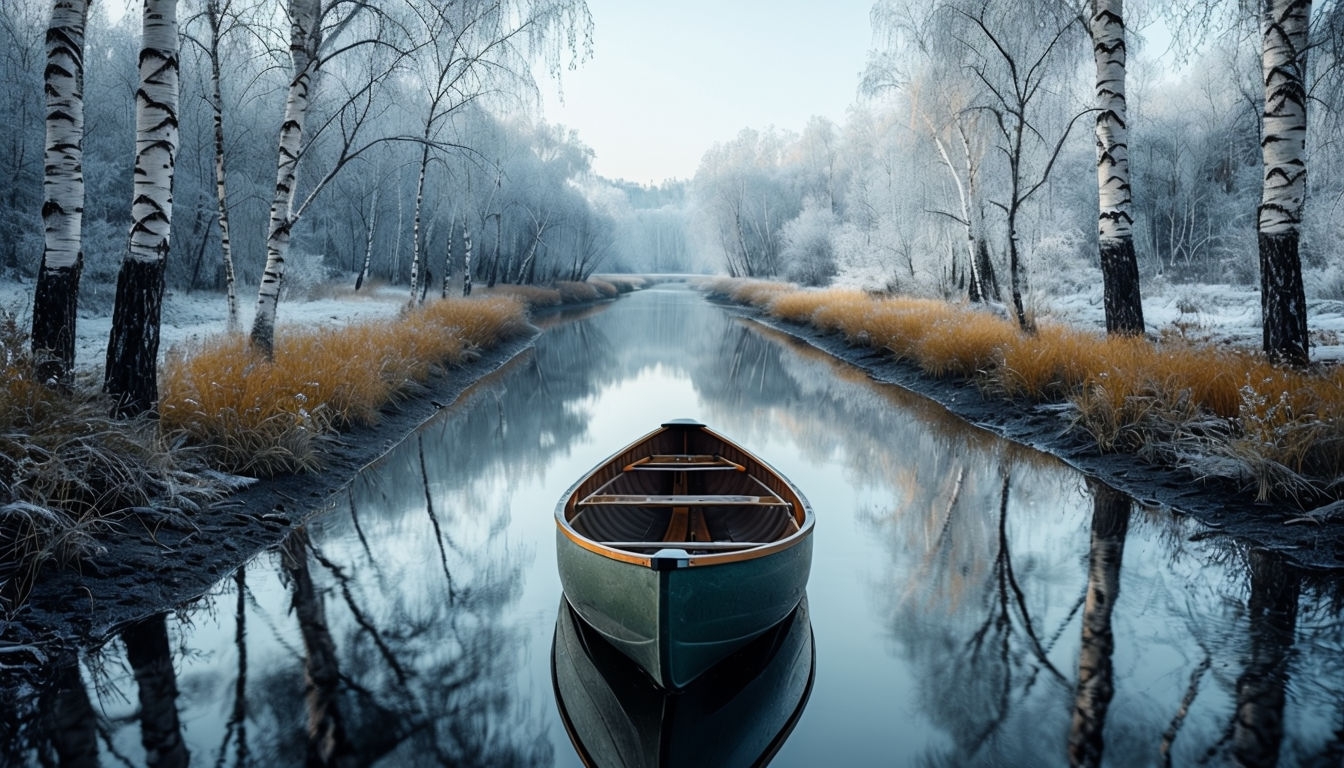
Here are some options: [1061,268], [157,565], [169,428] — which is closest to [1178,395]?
[157,565]

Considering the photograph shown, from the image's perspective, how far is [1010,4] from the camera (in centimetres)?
1085

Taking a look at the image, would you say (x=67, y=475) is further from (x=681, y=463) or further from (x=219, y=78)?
(x=219, y=78)

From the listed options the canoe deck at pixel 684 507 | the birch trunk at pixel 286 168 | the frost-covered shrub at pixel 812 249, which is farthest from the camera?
the frost-covered shrub at pixel 812 249

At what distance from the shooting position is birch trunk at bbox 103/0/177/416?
5645 millimetres

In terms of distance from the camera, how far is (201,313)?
52.7 ft

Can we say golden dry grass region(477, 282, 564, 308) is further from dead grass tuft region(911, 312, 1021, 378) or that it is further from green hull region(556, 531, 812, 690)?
green hull region(556, 531, 812, 690)

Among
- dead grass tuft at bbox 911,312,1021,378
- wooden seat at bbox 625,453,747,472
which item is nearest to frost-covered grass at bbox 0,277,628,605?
wooden seat at bbox 625,453,747,472

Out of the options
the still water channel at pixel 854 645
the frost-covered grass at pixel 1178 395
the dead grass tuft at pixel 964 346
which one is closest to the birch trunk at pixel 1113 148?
the frost-covered grass at pixel 1178 395

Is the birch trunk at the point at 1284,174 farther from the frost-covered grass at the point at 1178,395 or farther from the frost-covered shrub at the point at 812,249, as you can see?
the frost-covered shrub at the point at 812,249

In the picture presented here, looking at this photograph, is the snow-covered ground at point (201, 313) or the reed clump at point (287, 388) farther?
the snow-covered ground at point (201, 313)

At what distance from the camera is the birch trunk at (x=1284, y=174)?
6.98 m

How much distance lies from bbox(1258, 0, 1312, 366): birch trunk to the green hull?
619cm

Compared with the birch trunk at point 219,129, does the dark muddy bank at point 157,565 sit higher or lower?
lower

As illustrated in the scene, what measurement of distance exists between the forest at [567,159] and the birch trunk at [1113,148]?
0.03 meters
